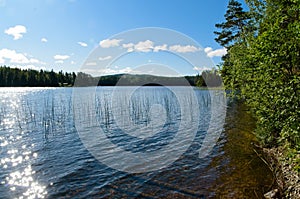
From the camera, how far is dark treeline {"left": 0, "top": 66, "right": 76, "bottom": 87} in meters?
105

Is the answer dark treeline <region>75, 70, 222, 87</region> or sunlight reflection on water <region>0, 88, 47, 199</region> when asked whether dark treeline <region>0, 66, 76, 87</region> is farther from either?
sunlight reflection on water <region>0, 88, 47, 199</region>

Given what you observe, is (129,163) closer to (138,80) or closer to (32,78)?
(138,80)

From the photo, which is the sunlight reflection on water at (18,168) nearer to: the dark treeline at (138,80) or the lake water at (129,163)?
the lake water at (129,163)

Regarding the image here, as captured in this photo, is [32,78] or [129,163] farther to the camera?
[32,78]

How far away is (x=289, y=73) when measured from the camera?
19.7 ft

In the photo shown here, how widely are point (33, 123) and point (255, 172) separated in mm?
17028

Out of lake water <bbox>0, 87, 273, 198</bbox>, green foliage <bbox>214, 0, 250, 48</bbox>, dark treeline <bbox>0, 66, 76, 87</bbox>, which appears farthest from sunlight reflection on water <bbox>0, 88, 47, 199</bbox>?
dark treeline <bbox>0, 66, 76, 87</bbox>

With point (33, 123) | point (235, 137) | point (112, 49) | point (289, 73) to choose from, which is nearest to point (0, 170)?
point (112, 49)

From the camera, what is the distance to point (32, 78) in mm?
109625

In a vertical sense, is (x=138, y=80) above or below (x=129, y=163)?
above

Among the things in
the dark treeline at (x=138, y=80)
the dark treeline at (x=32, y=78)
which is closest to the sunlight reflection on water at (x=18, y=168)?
the dark treeline at (x=138, y=80)

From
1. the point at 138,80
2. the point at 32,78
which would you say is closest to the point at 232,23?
the point at 138,80

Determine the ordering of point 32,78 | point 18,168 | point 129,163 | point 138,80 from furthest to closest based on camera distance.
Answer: point 32,78 → point 138,80 → point 129,163 → point 18,168

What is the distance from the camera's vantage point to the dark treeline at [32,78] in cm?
10462
